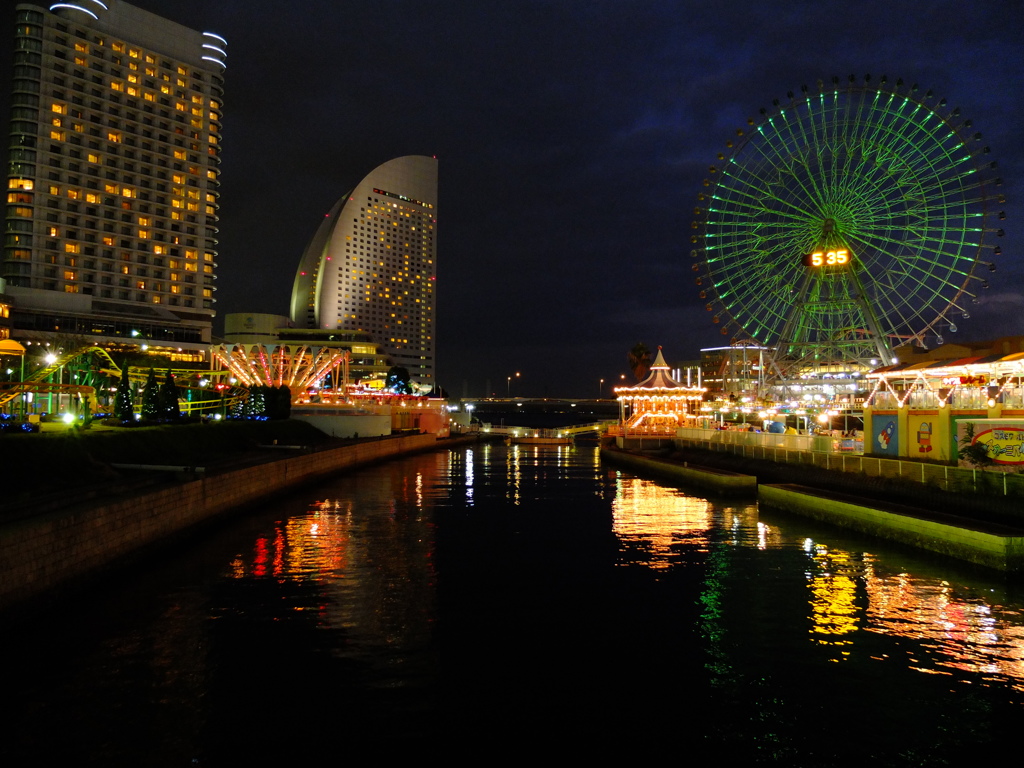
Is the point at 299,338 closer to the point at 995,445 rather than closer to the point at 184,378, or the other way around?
the point at 184,378

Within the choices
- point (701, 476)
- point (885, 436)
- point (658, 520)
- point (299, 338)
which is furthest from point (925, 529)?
point (299, 338)

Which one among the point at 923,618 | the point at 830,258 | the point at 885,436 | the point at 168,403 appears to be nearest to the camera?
the point at 923,618

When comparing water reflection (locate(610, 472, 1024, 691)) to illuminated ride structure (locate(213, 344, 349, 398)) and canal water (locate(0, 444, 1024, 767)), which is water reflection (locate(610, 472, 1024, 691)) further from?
illuminated ride structure (locate(213, 344, 349, 398))

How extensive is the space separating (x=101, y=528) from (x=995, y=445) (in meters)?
26.1

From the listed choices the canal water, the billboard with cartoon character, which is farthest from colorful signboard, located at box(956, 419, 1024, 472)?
the billboard with cartoon character

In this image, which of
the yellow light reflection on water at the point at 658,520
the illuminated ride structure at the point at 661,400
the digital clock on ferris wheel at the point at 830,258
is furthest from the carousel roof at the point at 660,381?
the yellow light reflection on water at the point at 658,520

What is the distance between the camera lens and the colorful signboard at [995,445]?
2227 cm

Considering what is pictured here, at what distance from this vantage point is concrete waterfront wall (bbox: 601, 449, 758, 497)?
36.3 metres

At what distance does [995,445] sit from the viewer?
75.0 feet

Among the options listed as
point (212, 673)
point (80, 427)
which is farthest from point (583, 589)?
point (80, 427)

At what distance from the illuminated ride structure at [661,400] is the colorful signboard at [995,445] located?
48950mm

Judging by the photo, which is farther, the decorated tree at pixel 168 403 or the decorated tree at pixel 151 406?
the decorated tree at pixel 168 403

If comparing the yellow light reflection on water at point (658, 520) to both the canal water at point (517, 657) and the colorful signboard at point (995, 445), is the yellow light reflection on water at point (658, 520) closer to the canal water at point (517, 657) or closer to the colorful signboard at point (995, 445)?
the canal water at point (517, 657)

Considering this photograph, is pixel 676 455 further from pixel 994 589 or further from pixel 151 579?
pixel 151 579
